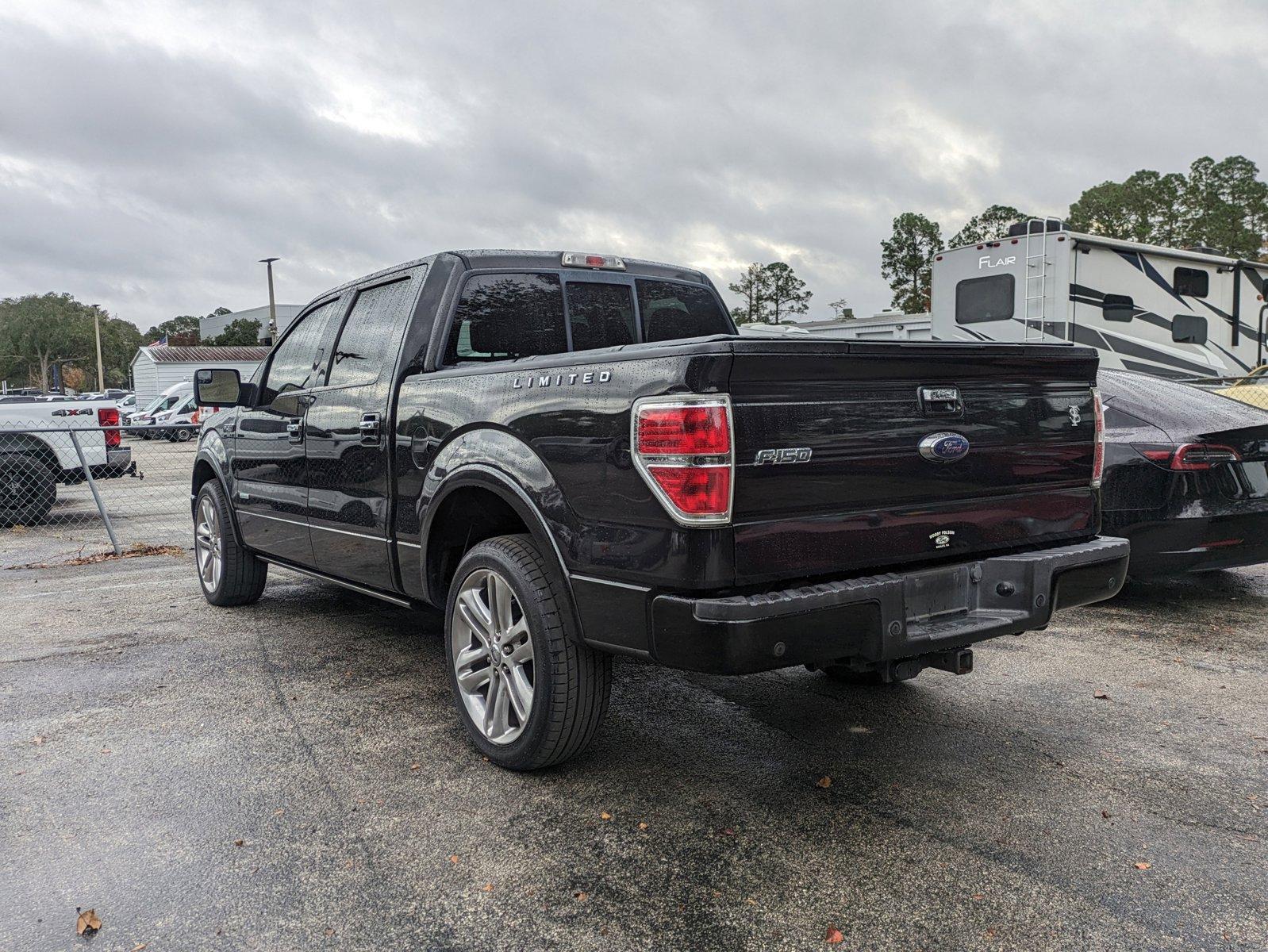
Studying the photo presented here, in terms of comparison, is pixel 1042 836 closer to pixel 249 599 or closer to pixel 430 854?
pixel 430 854

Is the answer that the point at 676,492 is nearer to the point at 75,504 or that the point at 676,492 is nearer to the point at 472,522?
the point at 472,522

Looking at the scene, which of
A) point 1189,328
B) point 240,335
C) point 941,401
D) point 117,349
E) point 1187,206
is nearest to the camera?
point 941,401

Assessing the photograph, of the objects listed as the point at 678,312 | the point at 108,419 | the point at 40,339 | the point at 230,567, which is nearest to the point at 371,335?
the point at 678,312

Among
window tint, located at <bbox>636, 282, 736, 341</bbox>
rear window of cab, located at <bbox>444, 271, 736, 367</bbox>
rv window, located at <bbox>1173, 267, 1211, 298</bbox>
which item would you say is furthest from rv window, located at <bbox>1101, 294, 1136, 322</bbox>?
rear window of cab, located at <bbox>444, 271, 736, 367</bbox>

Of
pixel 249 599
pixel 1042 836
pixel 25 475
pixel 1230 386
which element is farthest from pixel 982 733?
pixel 25 475

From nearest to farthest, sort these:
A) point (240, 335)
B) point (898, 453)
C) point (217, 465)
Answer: point (898, 453) → point (217, 465) → point (240, 335)

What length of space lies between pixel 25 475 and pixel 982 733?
11207mm

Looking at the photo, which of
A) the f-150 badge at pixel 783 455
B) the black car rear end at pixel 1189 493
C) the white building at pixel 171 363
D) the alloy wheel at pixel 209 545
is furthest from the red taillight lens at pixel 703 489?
the white building at pixel 171 363

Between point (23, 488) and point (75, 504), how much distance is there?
2.35 meters

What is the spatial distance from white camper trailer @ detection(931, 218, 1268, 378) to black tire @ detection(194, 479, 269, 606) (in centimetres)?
892

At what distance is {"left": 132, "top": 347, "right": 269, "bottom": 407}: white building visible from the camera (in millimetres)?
59312

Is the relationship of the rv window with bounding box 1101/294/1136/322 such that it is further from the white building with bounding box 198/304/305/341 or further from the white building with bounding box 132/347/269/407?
the white building with bounding box 198/304/305/341

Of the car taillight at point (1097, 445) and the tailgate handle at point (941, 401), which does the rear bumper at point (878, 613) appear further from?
the tailgate handle at point (941, 401)

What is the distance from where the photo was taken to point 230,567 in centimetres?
634
